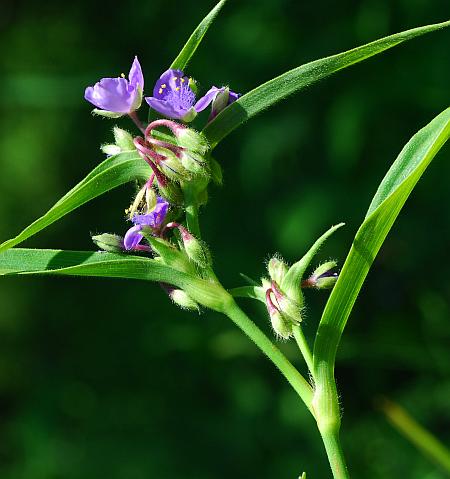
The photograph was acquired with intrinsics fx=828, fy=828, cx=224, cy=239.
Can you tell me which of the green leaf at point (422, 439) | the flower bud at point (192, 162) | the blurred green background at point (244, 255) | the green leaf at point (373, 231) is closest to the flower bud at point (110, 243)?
the flower bud at point (192, 162)

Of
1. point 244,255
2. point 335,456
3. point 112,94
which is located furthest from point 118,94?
point 244,255

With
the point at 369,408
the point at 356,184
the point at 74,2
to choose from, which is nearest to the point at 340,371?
the point at 369,408

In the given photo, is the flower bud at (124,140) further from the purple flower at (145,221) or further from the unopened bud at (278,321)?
the unopened bud at (278,321)

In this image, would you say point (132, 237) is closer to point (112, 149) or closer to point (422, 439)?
point (112, 149)

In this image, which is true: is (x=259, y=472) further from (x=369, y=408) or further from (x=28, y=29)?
(x=28, y=29)

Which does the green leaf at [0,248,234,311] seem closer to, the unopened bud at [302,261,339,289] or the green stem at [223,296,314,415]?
the green stem at [223,296,314,415]
